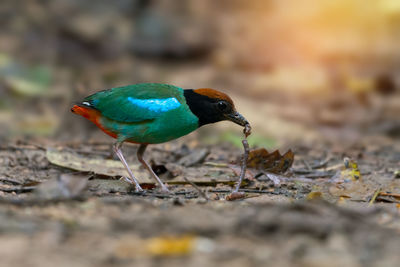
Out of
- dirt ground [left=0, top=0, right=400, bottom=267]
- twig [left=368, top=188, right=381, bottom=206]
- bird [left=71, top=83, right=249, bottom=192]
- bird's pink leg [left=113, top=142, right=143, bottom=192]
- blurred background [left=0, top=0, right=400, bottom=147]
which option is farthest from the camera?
blurred background [left=0, top=0, right=400, bottom=147]

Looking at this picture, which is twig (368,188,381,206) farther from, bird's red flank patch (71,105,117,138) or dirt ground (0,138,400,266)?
bird's red flank patch (71,105,117,138)

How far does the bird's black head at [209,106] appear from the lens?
5211 millimetres

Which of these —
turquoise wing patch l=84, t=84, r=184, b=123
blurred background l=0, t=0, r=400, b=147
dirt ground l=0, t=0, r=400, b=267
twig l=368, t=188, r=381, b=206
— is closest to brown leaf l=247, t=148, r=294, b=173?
dirt ground l=0, t=0, r=400, b=267

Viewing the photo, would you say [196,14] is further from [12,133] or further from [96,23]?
[12,133]

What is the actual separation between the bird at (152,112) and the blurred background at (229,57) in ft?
13.1

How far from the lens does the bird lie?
505cm

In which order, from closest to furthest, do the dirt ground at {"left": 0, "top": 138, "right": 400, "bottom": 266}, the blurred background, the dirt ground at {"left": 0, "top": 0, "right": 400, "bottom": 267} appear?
the dirt ground at {"left": 0, "top": 138, "right": 400, "bottom": 266} < the dirt ground at {"left": 0, "top": 0, "right": 400, "bottom": 267} < the blurred background

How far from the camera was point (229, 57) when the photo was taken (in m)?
12.0

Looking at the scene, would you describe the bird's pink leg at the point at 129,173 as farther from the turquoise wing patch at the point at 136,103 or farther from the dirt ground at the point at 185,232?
the dirt ground at the point at 185,232

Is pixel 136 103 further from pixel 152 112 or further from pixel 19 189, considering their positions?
pixel 19 189

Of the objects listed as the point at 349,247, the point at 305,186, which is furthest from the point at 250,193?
the point at 349,247

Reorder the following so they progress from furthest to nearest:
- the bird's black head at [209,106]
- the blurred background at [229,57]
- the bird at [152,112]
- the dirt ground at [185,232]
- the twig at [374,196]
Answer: the blurred background at [229,57], the bird's black head at [209,106], the bird at [152,112], the twig at [374,196], the dirt ground at [185,232]

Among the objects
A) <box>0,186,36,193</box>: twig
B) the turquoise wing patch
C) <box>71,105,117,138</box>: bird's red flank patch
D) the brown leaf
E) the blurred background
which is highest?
the blurred background

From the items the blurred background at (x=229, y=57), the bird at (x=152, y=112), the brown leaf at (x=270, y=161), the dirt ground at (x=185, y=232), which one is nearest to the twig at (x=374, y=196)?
the dirt ground at (x=185, y=232)
